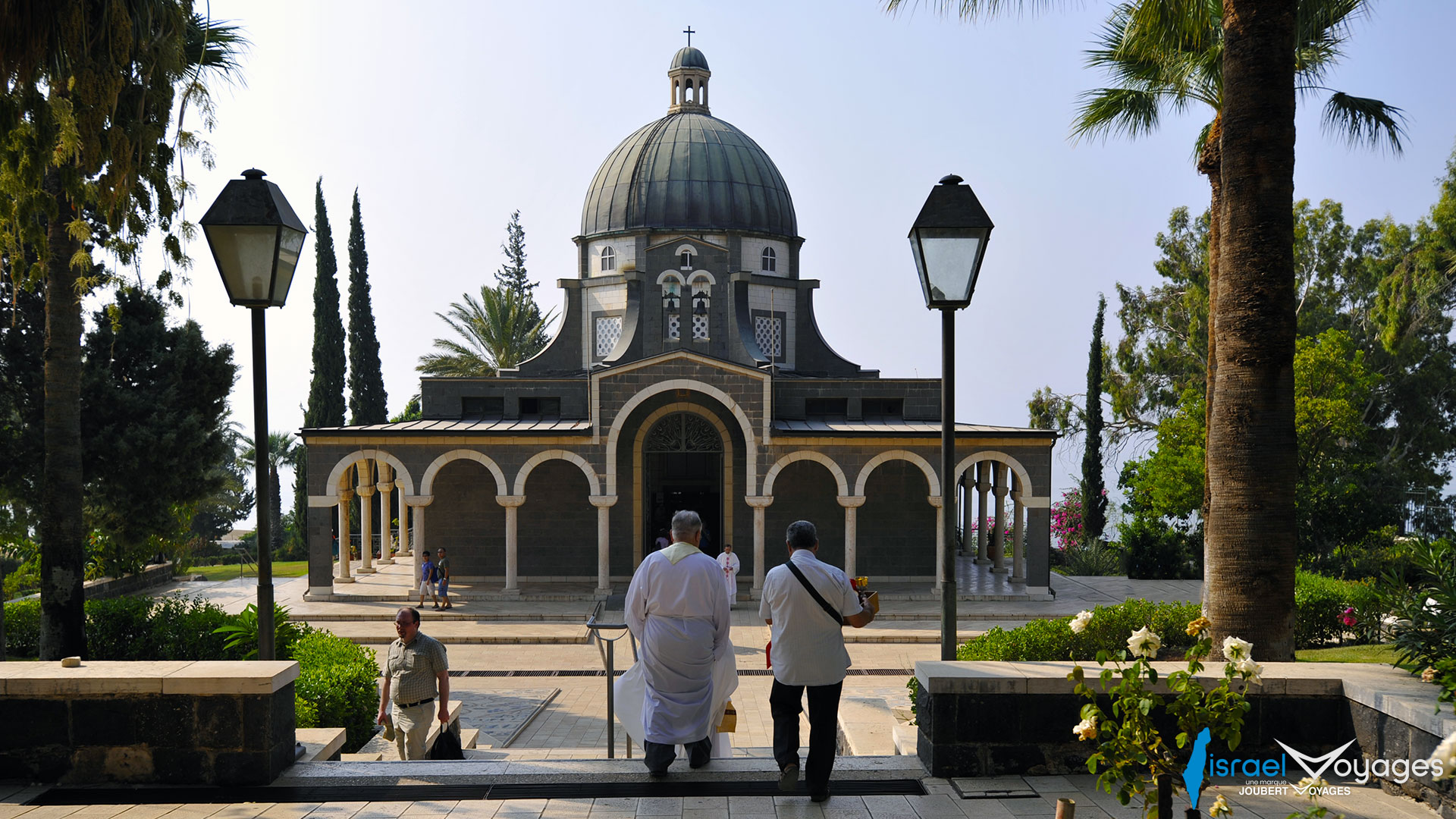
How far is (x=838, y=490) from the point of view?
2341 cm

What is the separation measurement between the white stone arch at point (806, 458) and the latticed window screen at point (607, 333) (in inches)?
332

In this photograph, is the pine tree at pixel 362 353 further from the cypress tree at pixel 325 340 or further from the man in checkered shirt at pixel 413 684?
the man in checkered shirt at pixel 413 684

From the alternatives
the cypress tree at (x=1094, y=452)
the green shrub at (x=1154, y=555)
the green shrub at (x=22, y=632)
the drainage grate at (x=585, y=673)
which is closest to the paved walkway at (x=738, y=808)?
the green shrub at (x=22, y=632)

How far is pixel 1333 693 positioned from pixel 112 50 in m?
11.3

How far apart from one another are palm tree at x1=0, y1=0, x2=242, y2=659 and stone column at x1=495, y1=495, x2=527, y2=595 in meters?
10.7

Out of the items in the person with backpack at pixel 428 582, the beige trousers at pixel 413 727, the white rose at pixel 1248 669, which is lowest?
the person with backpack at pixel 428 582

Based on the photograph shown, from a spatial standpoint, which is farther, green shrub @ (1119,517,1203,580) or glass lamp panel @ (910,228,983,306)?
green shrub @ (1119,517,1203,580)

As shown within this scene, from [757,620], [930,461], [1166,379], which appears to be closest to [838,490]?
[930,461]

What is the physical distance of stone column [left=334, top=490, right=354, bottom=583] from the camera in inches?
918

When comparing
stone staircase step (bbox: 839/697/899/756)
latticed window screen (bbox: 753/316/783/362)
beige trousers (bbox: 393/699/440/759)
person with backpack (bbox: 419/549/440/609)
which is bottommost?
person with backpack (bbox: 419/549/440/609)

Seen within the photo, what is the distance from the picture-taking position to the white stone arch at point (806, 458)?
76.1 ft

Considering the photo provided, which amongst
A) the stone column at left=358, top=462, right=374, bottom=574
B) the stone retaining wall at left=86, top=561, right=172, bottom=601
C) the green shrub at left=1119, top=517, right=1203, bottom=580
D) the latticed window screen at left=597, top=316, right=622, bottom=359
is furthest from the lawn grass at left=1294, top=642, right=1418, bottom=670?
the stone retaining wall at left=86, top=561, right=172, bottom=601

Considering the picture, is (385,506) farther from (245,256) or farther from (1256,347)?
(1256,347)

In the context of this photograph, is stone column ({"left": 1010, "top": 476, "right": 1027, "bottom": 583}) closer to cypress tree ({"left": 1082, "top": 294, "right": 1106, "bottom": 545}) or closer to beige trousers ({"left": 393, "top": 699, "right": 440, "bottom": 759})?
cypress tree ({"left": 1082, "top": 294, "right": 1106, "bottom": 545})
